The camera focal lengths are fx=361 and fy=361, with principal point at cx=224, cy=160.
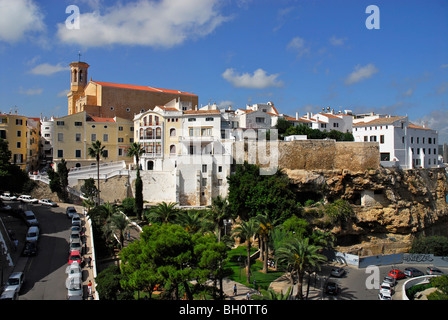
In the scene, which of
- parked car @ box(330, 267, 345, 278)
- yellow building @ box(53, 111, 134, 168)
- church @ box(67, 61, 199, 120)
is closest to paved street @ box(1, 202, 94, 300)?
yellow building @ box(53, 111, 134, 168)

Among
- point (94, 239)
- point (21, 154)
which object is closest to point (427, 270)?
point (94, 239)

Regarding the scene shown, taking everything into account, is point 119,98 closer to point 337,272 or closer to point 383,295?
point 337,272

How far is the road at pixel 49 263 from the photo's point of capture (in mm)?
20797

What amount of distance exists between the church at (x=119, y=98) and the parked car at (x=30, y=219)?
26.0 metres

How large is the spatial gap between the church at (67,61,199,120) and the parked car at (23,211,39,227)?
26.0 m

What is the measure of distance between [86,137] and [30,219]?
2111 cm

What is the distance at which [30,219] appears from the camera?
3291cm

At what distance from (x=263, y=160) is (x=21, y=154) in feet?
115

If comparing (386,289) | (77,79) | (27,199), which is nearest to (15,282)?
(27,199)

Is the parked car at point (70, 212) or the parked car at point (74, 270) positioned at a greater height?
the parked car at point (70, 212)

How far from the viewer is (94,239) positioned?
3105 cm

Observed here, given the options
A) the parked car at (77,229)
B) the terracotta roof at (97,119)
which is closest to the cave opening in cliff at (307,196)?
the parked car at (77,229)

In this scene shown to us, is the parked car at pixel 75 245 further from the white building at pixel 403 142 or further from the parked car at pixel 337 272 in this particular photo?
the white building at pixel 403 142
